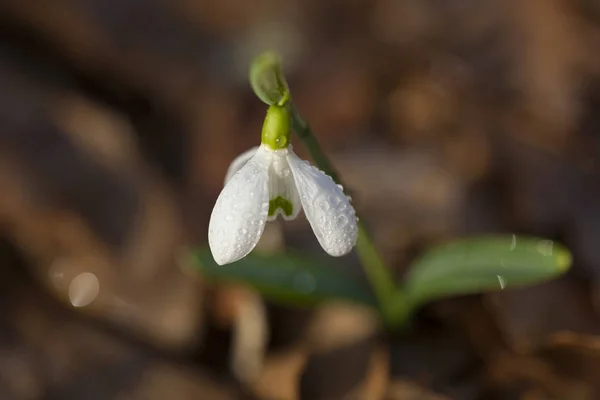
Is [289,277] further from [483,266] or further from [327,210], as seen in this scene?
[327,210]

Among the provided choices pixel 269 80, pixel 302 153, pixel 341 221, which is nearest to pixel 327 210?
pixel 341 221

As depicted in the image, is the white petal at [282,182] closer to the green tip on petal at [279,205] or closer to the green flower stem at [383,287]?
the green tip on petal at [279,205]

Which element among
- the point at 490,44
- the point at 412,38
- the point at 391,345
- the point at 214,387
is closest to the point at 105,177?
the point at 214,387

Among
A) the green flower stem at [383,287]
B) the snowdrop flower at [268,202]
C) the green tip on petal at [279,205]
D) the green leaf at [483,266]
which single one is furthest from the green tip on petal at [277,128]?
the green leaf at [483,266]

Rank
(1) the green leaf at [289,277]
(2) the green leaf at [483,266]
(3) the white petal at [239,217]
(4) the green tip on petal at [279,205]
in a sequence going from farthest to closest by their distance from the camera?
(1) the green leaf at [289,277]
(2) the green leaf at [483,266]
(4) the green tip on petal at [279,205]
(3) the white petal at [239,217]

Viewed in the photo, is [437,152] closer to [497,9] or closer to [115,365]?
[497,9]

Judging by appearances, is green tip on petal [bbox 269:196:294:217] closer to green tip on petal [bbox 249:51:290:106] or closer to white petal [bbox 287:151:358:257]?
white petal [bbox 287:151:358:257]

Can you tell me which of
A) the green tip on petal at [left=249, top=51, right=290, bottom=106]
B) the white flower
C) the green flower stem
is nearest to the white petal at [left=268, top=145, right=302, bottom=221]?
the white flower
